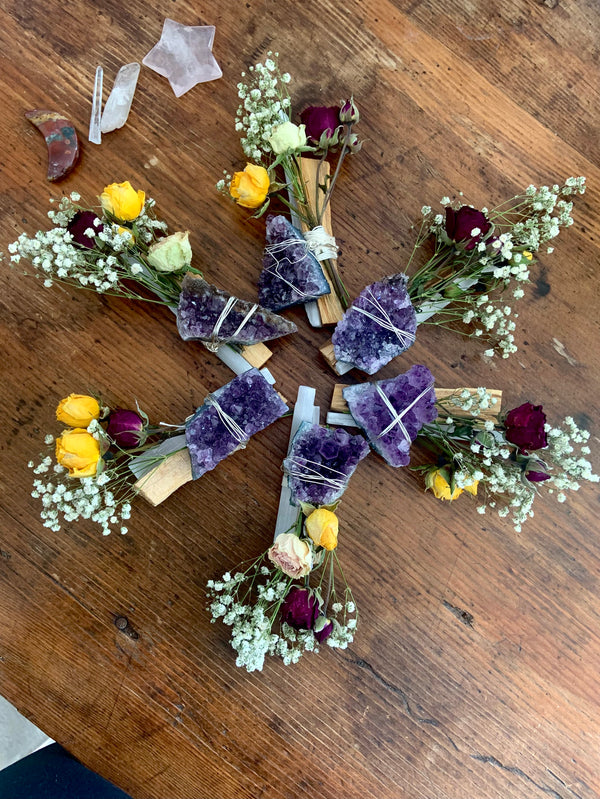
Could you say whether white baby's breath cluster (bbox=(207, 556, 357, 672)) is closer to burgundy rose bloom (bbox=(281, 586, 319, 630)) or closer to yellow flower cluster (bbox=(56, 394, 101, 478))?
burgundy rose bloom (bbox=(281, 586, 319, 630))

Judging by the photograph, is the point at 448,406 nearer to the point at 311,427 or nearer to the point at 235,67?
the point at 311,427

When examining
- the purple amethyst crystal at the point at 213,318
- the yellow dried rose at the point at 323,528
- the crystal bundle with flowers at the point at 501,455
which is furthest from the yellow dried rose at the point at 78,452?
the crystal bundle with flowers at the point at 501,455

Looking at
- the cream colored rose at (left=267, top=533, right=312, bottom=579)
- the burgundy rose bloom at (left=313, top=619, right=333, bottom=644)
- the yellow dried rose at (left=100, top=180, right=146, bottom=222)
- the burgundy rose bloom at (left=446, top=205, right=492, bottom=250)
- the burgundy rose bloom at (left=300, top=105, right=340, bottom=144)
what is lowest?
the burgundy rose bloom at (left=313, top=619, right=333, bottom=644)

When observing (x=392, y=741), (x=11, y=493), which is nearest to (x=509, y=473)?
(x=392, y=741)

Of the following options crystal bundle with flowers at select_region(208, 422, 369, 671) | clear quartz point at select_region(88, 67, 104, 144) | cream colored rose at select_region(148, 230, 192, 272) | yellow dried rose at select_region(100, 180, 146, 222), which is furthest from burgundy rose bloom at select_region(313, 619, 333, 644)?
clear quartz point at select_region(88, 67, 104, 144)

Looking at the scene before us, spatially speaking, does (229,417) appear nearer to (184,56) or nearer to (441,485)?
(441,485)

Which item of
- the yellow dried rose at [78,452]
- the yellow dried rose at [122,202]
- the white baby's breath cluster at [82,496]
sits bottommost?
the white baby's breath cluster at [82,496]

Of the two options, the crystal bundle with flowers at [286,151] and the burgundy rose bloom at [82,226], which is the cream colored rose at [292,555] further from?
the burgundy rose bloom at [82,226]
